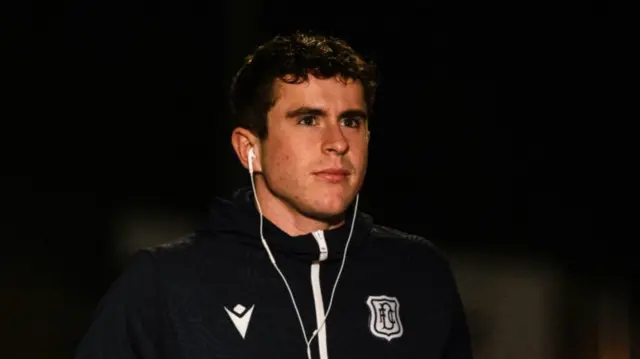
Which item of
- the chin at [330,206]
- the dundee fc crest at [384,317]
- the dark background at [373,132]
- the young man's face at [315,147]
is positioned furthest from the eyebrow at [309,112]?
the dark background at [373,132]

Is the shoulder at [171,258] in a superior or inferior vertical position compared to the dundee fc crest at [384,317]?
superior

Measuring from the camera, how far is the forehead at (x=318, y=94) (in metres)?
1.18

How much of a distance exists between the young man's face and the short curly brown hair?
1cm

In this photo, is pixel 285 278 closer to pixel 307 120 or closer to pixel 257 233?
pixel 257 233

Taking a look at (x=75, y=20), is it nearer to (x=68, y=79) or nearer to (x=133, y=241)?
(x=68, y=79)

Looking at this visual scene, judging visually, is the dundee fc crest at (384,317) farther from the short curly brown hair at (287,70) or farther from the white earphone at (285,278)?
the short curly brown hair at (287,70)

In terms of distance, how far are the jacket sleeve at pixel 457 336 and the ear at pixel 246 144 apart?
0.32 m

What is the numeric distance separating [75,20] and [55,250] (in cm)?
50

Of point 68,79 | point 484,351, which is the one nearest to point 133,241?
point 68,79

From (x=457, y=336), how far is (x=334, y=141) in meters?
0.34

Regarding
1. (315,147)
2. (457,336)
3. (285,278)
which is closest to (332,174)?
(315,147)

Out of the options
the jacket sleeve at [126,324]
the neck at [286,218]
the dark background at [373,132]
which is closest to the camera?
the jacket sleeve at [126,324]

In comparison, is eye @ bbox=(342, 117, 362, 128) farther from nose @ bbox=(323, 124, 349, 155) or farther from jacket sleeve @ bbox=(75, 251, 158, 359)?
jacket sleeve @ bbox=(75, 251, 158, 359)

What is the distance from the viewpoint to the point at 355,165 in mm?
1180
